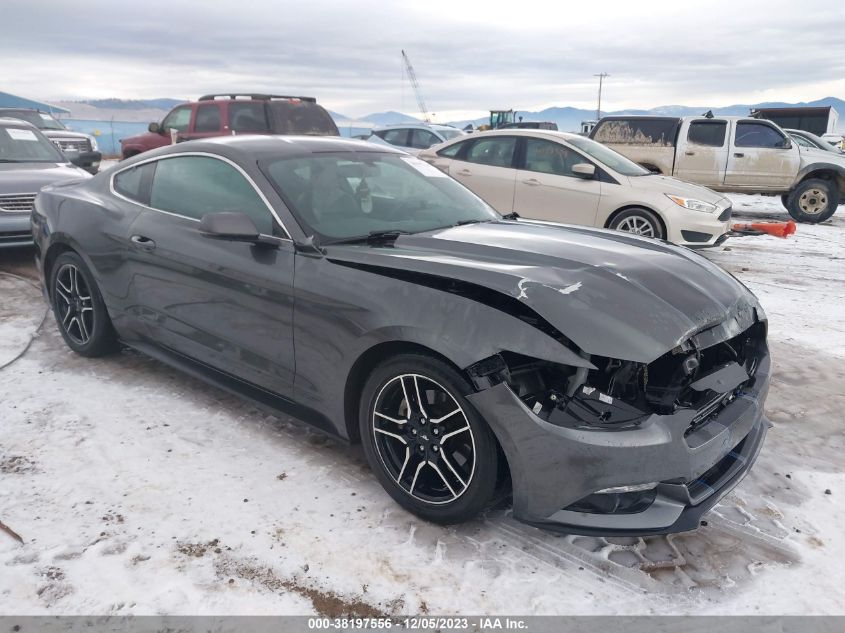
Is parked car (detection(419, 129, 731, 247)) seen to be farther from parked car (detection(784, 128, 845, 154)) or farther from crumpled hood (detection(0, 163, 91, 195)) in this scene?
parked car (detection(784, 128, 845, 154))

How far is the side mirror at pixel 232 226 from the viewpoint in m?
3.24

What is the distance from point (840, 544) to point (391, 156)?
310 cm

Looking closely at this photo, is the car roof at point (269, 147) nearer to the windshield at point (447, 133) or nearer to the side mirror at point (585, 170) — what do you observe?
the side mirror at point (585, 170)

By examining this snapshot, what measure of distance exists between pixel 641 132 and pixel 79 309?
11.0 meters

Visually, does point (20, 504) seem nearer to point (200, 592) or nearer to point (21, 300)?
point (200, 592)

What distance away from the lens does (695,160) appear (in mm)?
12641

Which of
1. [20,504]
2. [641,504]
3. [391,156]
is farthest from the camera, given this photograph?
[391,156]

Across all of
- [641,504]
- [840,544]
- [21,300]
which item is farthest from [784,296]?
[21,300]

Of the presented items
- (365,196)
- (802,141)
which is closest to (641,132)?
(802,141)

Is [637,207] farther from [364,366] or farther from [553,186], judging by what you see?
[364,366]

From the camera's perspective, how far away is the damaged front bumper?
2.39 meters

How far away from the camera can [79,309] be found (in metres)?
4.66

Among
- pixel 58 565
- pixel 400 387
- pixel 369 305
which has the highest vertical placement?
pixel 369 305

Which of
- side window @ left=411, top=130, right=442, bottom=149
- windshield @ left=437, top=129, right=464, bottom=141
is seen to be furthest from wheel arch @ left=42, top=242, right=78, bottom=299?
windshield @ left=437, top=129, right=464, bottom=141
